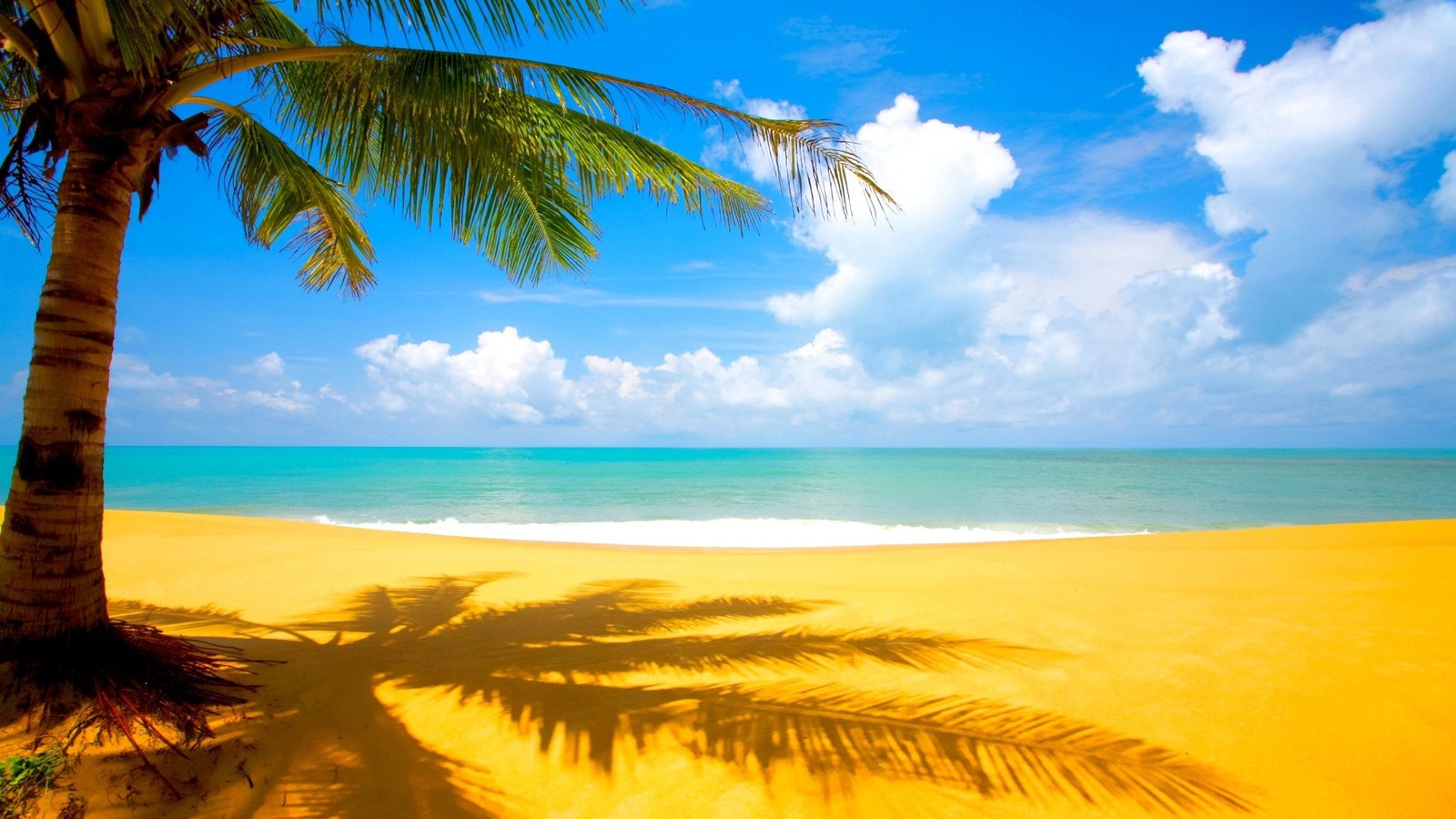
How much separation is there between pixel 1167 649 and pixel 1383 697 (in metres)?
1.12

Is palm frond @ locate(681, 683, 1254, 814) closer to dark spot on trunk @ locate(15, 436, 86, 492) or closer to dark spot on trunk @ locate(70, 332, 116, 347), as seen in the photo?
dark spot on trunk @ locate(15, 436, 86, 492)

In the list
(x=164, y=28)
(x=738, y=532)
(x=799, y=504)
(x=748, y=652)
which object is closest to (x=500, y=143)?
(x=164, y=28)

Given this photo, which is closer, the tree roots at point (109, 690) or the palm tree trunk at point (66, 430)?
the tree roots at point (109, 690)

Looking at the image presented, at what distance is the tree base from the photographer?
107 inches

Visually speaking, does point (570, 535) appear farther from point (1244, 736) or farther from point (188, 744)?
point (1244, 736)

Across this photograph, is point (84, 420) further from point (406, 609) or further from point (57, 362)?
point (406, 609)

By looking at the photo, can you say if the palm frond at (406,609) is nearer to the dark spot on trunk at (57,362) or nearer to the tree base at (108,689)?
the tree base at (108,689)

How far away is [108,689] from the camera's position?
2855 millimetres

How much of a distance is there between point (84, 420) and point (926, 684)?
480 centimetres

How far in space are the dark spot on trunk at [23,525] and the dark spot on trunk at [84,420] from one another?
0.46 m

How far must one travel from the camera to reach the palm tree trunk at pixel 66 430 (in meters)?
2.89

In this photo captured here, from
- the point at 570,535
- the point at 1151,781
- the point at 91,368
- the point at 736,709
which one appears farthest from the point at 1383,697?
the point at 570,535

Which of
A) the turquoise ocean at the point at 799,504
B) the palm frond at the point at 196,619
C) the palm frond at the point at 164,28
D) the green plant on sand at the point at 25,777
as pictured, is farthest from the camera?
the turquoise ocean at the point at 799,504

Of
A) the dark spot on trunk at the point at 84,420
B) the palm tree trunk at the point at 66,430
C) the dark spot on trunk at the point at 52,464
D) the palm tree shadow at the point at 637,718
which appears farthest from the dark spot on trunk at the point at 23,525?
the palm tree shadow at the point at 637,718
